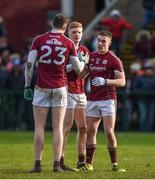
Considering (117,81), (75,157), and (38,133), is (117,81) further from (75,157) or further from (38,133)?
(75,157)

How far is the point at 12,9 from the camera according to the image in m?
37.8

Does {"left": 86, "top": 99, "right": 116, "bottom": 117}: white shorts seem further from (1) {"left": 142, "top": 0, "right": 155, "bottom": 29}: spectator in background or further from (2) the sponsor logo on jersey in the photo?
(1) {"left": 142, "top": 0, "right": 155, "bottom": 29}: spectator in background

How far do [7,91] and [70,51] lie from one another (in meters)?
13.8

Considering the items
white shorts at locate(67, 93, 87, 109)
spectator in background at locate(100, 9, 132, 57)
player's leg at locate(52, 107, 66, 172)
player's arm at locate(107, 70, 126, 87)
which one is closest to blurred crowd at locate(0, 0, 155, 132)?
spectator in background at locate(100, 9, 132, 57)

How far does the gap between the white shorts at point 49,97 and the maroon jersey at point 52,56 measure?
8 centimetres

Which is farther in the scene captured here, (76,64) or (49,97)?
(76,64)

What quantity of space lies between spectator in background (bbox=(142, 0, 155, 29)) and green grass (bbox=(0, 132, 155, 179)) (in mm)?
5442

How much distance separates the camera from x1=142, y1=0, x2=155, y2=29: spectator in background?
3142cm

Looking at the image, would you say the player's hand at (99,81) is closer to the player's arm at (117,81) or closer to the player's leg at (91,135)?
the player's arm at (117,81)

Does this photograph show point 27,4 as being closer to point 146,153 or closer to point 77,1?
point 77,1

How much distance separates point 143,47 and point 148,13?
196 centimetres

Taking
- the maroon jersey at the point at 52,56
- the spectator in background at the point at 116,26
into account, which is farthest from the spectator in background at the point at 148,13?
the maroon jersey at the point at 52,56

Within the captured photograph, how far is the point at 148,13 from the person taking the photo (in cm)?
3244

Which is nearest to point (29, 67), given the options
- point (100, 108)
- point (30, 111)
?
point (100, 108)
